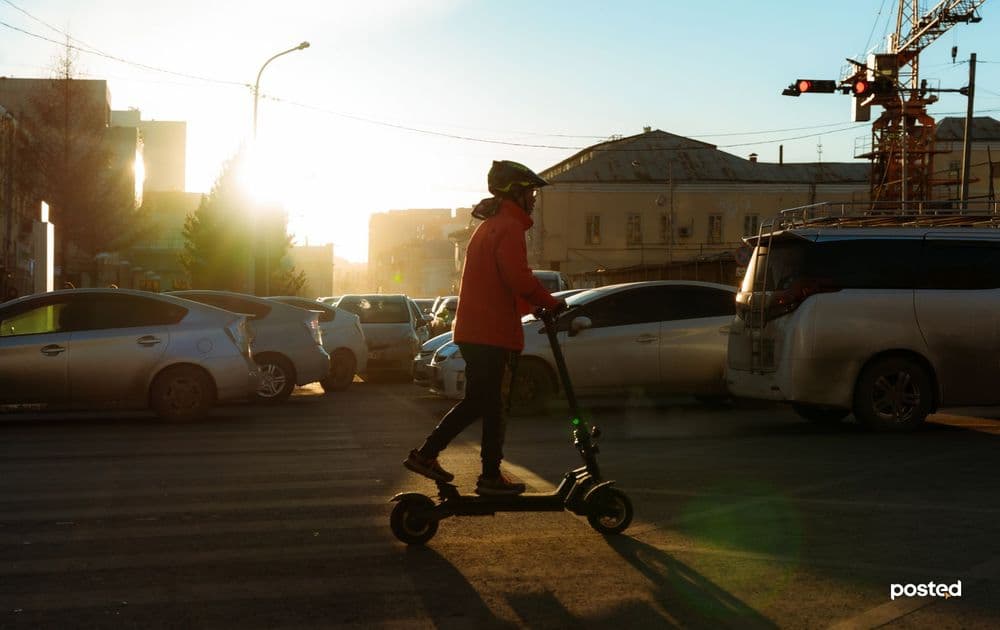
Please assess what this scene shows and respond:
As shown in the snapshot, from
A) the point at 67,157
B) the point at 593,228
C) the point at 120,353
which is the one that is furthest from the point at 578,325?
the point at 593,228

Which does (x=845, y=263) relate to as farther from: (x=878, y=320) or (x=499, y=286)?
(x=499, y=286)

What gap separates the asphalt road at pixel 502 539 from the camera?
513 centimetres

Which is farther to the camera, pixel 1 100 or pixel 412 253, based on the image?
pixel 412 253

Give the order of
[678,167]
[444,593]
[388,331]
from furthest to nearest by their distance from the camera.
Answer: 1. [678,167]
2. [388,331]
3. [444,593]

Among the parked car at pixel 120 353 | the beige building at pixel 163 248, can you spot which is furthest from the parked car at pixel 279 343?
the beige building at pixel 163 248

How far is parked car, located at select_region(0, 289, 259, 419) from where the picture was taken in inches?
526

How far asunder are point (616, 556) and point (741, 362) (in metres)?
6.90

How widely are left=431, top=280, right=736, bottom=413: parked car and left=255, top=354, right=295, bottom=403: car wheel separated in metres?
2.94

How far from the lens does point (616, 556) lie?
617cm

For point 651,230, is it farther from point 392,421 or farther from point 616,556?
point 616,556

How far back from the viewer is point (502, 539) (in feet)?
21.9

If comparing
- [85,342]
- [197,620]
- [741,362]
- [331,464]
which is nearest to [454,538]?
[197,620]

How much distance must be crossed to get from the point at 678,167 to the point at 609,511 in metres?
75.3

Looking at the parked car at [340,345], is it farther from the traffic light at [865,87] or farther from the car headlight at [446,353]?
the traffic light at [865,87]
